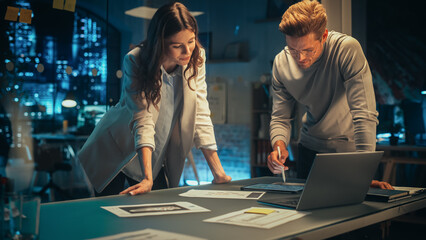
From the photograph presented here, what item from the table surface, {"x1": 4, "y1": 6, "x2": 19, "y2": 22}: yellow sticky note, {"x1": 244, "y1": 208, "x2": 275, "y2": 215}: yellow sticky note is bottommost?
the table surface

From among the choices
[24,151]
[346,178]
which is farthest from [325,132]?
[24,151]

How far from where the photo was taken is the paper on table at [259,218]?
1166 millimetres

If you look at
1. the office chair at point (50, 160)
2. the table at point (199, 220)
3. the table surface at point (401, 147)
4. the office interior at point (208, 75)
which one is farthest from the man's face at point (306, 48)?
the office chair at point (50, 160)

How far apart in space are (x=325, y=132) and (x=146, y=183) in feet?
2.80

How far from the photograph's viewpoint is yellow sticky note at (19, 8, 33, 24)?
11.0ft

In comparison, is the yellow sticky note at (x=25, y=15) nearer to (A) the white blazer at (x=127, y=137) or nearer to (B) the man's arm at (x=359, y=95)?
(A) the white blazer at (x=127, y=137)

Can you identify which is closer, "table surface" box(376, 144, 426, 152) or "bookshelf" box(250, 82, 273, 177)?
"table surface" box(376, 144, 426, 152)

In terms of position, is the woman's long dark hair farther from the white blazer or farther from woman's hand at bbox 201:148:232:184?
woman's hand at bbox 201:148:232:184

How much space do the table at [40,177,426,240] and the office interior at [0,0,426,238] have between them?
5.88 ft

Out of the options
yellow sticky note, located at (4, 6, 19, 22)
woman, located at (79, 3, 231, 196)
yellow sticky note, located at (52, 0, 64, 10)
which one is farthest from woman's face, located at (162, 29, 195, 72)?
yellow sticky note, located at (4, 6, 19, 22)

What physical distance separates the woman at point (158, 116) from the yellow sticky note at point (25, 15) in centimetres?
177

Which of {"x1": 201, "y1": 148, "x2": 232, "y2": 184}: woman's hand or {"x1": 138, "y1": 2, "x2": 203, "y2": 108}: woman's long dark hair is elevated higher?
{"x1": 138, "y1": 2, "x2": 203, "y2": 108}: woman's long dark hair

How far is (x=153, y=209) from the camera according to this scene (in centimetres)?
136

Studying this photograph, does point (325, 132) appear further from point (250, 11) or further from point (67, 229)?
point (250, 11)
